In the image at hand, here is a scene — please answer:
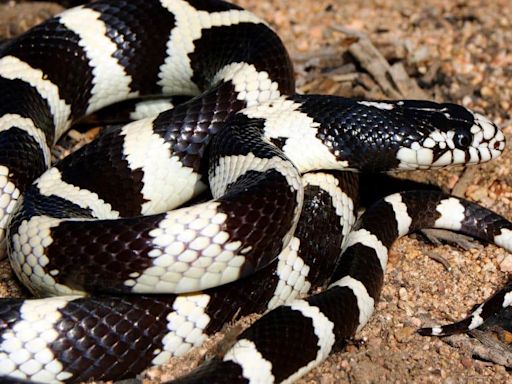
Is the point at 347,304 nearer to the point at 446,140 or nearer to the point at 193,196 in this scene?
the point at 446,140

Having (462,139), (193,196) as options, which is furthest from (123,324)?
(462,139)

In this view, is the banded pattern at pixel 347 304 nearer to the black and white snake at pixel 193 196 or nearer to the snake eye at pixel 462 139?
the black and white snake at pixel 193 196

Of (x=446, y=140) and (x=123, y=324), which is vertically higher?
(x=446, y=140)

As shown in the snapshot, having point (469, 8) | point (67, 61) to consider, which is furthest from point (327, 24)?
point (67, 61)

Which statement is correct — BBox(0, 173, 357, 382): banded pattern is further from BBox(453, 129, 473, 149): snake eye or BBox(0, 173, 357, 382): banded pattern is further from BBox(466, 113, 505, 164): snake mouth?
BBox(466, 113, 505, 164): snake mouth

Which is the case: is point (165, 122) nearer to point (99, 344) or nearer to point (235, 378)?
point (99, 344)

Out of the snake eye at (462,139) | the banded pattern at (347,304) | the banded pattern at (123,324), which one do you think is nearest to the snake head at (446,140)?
the snake eye at (462,139)

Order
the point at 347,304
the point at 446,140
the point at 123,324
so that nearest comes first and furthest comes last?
1. the point at 123,324
2. the point at 347,304
3. the point at 446,140

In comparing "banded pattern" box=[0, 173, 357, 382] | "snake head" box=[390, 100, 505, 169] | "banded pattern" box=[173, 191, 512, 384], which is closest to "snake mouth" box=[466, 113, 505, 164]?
"snake head" box=[390, 100, 505, 169]
